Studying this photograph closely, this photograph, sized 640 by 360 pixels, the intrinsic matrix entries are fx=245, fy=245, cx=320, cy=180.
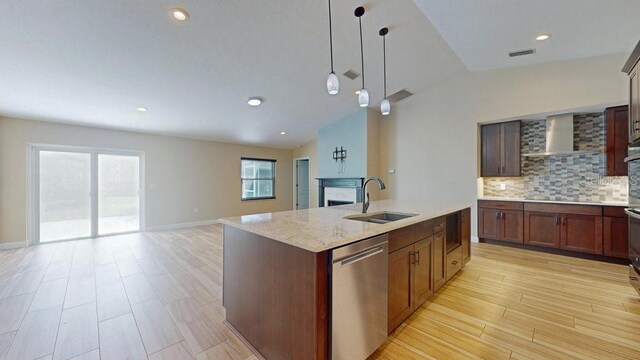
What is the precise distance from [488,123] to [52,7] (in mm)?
5876

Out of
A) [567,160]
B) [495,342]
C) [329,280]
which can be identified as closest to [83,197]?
[329,280]

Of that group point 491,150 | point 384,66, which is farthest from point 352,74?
point 491,150

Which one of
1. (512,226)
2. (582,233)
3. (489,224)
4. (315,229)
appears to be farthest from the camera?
(489,224)

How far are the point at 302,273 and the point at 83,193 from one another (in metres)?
5.69

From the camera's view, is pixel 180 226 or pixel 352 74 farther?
pixel 180 226

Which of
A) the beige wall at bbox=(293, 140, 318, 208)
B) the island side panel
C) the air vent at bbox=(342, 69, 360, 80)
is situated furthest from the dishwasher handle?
the beige wall at bbox=(293, 140, 318, 208)

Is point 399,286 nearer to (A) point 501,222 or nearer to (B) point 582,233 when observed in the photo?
(A) point 501,222

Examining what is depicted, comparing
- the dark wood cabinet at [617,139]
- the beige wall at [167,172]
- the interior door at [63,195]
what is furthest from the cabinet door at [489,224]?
the interior door at [63,195]

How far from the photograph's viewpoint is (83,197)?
480cm

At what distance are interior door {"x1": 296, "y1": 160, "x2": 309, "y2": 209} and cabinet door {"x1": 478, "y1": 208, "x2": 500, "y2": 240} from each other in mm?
→ 4977

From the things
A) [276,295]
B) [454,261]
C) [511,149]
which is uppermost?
[511,149]

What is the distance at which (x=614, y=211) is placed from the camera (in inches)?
130

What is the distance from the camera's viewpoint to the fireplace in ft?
17.9

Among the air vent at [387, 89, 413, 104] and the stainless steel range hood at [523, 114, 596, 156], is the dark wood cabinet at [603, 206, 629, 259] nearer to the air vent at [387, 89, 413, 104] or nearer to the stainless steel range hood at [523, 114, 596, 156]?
the stainless steel range hood at [523, 114, 596, 156]
